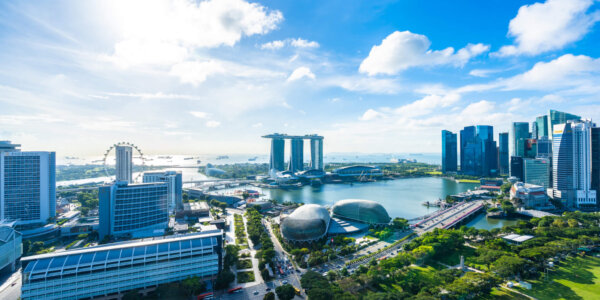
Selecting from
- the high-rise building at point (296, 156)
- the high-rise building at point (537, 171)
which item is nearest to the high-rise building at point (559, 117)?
the high-rise building at point (537, 171)

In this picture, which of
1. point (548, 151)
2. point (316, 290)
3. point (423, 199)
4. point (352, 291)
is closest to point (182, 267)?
point (316, 290)

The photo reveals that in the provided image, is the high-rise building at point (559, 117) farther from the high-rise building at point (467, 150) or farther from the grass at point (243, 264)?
the grass at point (243, 264)

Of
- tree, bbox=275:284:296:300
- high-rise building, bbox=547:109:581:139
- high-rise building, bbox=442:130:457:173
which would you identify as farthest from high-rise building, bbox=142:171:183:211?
high-rise building, bbox=442:130:457:173

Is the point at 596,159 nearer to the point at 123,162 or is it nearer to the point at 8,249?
the point at 8,249

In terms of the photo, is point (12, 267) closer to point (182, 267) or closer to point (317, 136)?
point (182, 267)

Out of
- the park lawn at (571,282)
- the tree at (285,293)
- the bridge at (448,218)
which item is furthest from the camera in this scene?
the bridge at (448,218)

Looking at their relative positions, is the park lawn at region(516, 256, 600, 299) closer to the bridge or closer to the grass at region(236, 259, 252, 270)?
the bridge

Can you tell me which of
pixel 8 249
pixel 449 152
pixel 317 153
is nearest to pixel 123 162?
pixel 8 249
